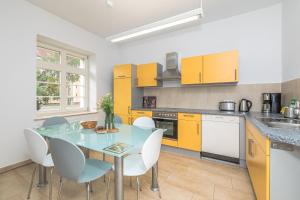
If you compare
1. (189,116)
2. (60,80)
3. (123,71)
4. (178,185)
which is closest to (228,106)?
(189,116)

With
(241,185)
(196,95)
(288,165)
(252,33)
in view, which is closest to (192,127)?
(196,95)

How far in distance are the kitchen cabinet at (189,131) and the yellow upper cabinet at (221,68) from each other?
0.81 metres

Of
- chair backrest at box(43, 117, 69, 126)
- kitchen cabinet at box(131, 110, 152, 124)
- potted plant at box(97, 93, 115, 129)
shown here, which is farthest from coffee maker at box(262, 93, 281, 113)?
chair backrest at box(43, 117, 69, 126)

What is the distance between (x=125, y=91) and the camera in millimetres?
3688

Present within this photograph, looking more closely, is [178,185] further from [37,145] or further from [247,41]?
[247,41]

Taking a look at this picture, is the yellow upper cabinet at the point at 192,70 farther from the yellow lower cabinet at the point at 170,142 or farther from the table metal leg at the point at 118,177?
the table metal leg at the point at 118,177

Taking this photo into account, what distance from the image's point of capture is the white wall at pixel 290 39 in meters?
1.93

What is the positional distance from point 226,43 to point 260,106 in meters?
1.42

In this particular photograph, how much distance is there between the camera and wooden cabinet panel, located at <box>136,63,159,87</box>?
3.51 meters

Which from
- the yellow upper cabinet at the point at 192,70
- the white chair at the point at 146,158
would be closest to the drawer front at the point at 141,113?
the yellow upper cabinet at the point at 192,70

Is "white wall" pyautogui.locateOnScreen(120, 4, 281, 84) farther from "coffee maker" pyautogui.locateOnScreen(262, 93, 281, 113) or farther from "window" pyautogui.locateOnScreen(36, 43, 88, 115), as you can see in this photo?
"window" pyautogui.locateOnScreen(36, 43, 88, 115)

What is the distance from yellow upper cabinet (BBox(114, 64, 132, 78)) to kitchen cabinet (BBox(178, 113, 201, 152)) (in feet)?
5.45

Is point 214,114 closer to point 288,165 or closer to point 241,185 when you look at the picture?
point 241,185

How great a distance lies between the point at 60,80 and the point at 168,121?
2565 mm
